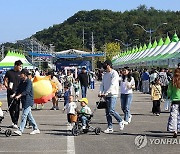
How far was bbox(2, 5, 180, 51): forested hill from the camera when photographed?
133 meters

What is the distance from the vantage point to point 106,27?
14800 centimetres

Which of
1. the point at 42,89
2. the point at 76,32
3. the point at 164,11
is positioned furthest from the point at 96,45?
the point at 42,89

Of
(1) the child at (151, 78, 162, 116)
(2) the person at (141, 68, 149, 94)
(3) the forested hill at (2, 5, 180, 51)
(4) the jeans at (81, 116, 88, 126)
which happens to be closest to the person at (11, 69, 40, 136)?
(4) the jeans at (81, 116, 88, 126)

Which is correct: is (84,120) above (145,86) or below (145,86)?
above

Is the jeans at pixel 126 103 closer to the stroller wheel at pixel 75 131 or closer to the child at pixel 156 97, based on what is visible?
the stroller wheel at pixel 75 131

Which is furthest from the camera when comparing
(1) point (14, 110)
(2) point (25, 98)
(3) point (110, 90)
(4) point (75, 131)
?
(1) point (14, 110)

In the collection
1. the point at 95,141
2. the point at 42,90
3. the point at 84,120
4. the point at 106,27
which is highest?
the point at 106,27

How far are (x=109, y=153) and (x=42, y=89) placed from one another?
8.51 meters

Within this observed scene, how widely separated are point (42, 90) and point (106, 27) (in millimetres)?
131451

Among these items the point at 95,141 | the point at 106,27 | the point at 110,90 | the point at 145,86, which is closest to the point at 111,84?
the point at 110,90

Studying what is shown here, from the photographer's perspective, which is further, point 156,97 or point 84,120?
point 156,97

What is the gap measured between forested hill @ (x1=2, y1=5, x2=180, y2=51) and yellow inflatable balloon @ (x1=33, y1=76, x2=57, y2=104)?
10336cm

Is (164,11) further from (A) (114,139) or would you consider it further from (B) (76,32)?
(A) (114,139)

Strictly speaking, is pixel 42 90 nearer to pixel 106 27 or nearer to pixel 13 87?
pixel 13 87
